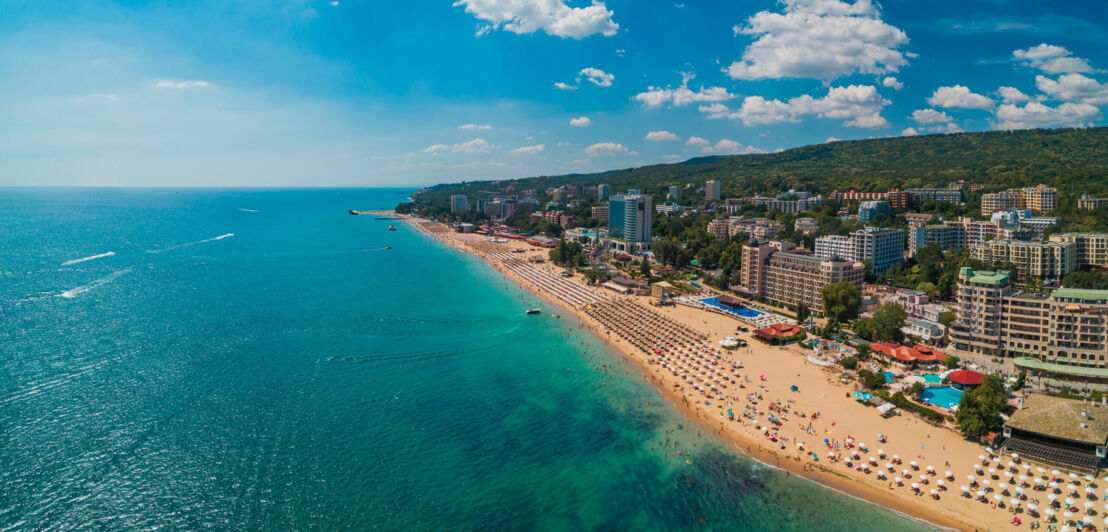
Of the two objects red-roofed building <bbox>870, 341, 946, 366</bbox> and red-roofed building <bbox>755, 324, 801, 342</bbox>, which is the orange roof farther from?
red-roofed building <bbox>755, 324, 801, 342</bbox>

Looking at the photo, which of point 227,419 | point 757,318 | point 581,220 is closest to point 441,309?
point 227,419

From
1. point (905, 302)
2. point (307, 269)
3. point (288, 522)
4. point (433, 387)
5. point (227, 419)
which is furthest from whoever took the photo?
point (307, 269)

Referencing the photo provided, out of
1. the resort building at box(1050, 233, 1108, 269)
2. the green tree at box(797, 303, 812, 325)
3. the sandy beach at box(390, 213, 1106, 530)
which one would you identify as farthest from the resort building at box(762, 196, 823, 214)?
the sandy beach at box(390, 213, 1106, 530)

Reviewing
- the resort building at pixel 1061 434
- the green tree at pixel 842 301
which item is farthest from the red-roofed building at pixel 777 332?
the resort building at pixel 1061 434

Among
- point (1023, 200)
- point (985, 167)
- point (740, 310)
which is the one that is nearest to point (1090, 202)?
point (1023, 200)

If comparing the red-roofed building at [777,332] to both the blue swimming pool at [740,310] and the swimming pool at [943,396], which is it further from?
the swimming pool at [943,396]

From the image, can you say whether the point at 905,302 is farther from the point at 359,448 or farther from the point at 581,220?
the point at 581,220
